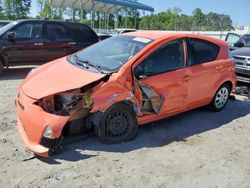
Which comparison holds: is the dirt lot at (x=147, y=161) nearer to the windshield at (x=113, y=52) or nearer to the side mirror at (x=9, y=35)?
the windshield at (x=113, y=52)

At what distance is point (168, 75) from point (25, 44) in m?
6.05

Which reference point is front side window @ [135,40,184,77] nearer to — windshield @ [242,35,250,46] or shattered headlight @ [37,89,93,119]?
shattered headlight @ [37,89,93,119]

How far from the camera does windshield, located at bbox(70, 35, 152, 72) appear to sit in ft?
14.9

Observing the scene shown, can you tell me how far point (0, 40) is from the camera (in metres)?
8.96

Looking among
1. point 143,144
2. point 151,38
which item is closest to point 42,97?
point 143,144

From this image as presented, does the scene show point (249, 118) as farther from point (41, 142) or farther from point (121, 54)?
point (41, 142)

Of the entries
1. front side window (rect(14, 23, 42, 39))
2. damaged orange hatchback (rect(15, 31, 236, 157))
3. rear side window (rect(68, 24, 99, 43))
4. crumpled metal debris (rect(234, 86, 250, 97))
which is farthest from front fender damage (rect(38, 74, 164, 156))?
rear side window (rect(68, 24, 99, 43))

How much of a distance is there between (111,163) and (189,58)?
2411 mm

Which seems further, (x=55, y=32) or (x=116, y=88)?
(x=55, y=32)

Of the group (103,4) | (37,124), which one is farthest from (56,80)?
(103,4)

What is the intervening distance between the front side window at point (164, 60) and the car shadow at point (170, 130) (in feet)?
3.35

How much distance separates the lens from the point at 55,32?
394 inches

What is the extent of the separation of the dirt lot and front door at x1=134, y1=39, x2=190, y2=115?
51 cm

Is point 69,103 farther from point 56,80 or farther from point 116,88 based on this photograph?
point 116,88
